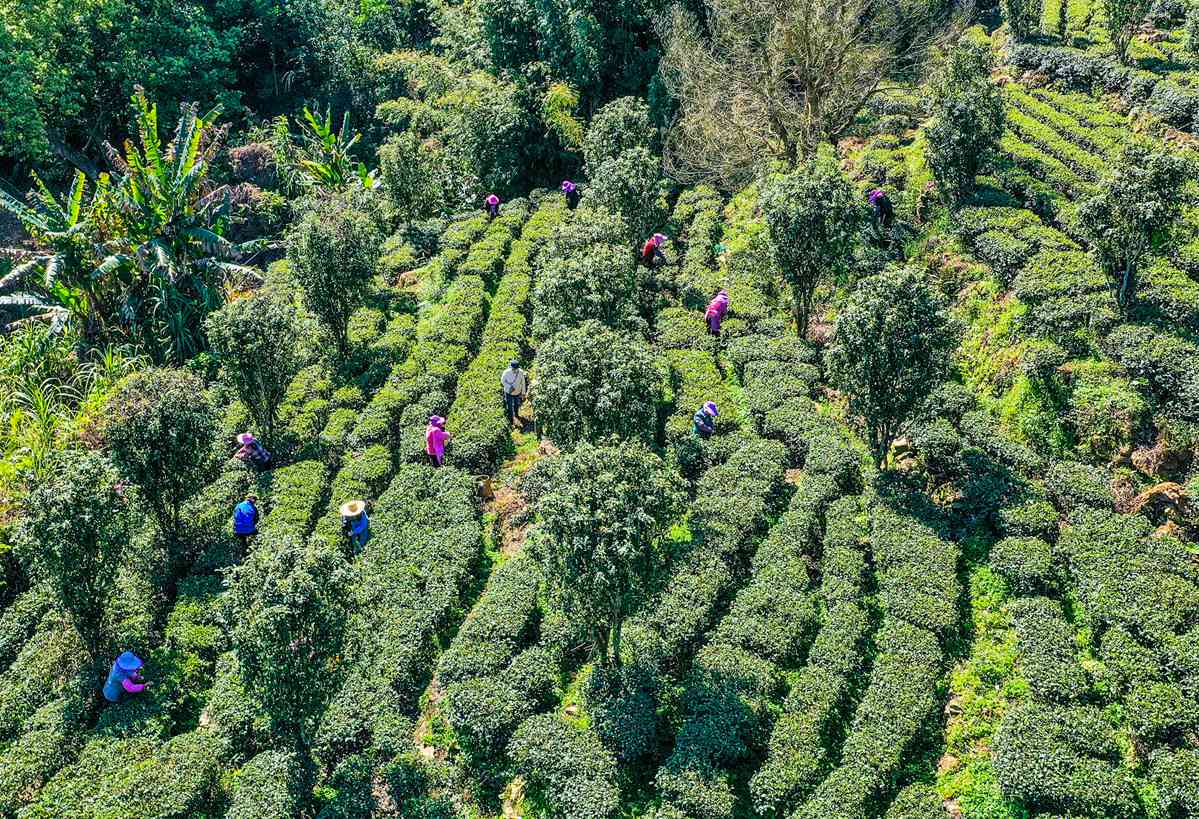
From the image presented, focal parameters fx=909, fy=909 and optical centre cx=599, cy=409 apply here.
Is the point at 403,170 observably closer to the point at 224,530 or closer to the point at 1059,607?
the point at 224,530

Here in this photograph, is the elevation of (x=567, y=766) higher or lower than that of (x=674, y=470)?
lower

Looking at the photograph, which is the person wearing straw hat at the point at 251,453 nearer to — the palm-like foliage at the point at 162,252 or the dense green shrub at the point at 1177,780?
the palm-like foliage at the point at 162,252

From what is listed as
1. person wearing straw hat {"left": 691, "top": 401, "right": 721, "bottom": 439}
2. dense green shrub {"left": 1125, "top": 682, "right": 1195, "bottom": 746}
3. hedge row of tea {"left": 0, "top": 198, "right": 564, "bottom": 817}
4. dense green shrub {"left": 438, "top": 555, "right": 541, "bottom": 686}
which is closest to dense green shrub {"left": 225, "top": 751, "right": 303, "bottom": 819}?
hedge row of tea {"left": 0, "top": 198, "right": 564, "bottom": 817}

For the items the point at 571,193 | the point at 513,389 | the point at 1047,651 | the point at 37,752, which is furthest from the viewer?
the point at 571,193

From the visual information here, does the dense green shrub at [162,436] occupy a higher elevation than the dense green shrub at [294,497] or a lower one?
higher

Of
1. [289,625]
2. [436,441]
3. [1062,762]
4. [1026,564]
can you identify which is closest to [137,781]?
[289,625]

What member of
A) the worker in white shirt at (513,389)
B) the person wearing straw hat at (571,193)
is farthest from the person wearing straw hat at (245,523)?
the person wearing straw hat at (571,193)

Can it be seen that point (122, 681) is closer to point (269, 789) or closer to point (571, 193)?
point (269, 789)
